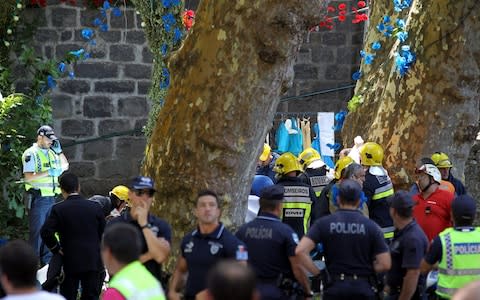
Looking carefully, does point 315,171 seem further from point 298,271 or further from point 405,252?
point 298,271

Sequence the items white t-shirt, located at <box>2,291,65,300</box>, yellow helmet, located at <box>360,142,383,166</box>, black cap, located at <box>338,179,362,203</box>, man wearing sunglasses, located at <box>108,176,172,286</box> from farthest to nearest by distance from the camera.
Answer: yellow helmet, located at <box>360,142,383,166</box> → black cap, located at <box>338,179,362,203</box> → man wearing sunglasses, located at <box>108,176,172,286</box> → white t-shirt, located at <box>2,291,65,300</box>

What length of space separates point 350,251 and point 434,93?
5.46m

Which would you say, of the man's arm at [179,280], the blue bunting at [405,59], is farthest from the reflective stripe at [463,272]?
the blue bunting at [405,59]

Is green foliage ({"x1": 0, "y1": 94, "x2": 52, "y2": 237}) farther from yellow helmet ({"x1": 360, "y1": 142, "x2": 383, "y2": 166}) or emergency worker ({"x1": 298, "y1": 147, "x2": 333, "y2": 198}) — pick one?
yellow helmet ({"x1": 360, "y1": 142, "x2": 383, "y2": 166})

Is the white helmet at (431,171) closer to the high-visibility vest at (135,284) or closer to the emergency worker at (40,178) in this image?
the emergency worker at (40,178)

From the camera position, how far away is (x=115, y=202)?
10945mm

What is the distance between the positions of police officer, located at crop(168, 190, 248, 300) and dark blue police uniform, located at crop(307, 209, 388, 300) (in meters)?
0.76

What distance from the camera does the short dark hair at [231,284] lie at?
498 cm

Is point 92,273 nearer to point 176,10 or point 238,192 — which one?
point 238,192

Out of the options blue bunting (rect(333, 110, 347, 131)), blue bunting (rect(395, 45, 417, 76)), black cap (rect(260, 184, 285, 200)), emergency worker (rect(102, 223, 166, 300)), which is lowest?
emergency worker (rect(102, 223, 166, 300))

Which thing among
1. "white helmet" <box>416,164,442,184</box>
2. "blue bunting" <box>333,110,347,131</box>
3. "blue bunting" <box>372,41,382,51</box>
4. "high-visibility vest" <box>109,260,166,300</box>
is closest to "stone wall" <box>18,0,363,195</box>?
"blue bunting" <box>333,110,347,131</box>

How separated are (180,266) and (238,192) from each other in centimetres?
224

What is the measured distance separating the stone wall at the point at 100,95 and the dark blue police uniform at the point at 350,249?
898 centimetres

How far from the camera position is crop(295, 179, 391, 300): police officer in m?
8.20
